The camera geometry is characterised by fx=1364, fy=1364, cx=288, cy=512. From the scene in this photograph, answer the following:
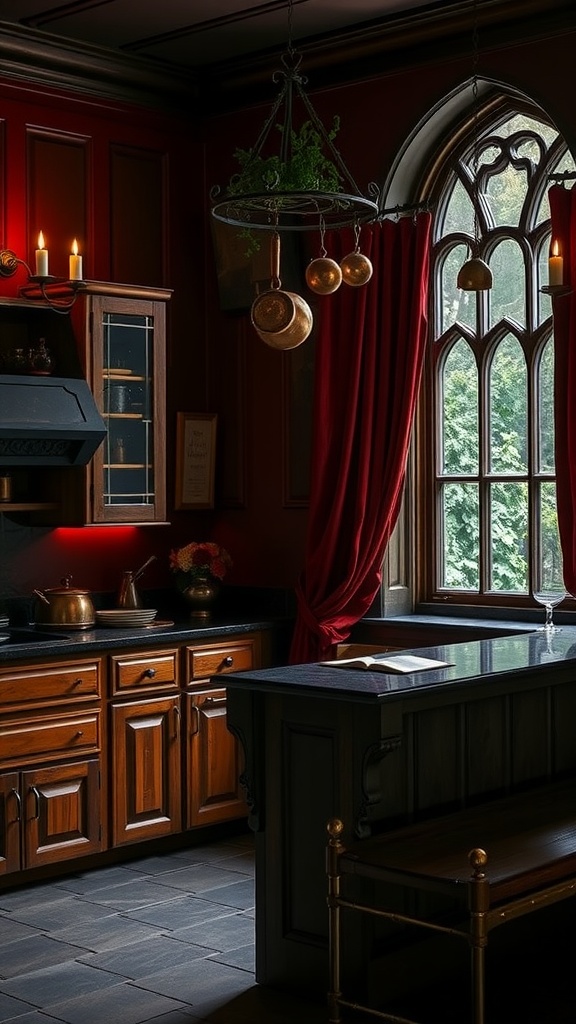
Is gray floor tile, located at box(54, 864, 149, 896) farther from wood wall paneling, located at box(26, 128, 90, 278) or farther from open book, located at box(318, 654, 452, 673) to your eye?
wood wall paneling, located at box(26, 128, 90, 278)

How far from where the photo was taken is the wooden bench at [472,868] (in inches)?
138

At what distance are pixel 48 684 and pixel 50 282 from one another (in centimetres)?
170

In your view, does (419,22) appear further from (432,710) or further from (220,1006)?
(220,1006)

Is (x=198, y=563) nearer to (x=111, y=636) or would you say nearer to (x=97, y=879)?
(x=111, y=636)

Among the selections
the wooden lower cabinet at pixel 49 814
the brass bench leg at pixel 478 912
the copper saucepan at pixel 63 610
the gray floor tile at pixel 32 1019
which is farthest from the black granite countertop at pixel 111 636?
the brass bench leg at pixel 478 912

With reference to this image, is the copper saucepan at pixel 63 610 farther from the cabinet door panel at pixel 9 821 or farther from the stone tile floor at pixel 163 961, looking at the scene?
the stone tile floor at pixel 163 961

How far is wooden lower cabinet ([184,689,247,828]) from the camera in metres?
6.03

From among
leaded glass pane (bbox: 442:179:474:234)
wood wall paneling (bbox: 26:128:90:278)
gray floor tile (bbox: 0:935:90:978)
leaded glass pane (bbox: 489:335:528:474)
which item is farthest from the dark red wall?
gray floor tile (bbox: 0:935:90:978)

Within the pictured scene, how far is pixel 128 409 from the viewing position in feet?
20.6

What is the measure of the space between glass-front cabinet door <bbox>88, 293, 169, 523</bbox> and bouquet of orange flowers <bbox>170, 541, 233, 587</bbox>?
24 cm

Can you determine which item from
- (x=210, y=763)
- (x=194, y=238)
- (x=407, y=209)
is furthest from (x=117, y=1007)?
(x=194, y=238)

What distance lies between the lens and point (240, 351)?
683 centimetres

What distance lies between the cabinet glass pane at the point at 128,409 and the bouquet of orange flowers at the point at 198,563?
34 cm

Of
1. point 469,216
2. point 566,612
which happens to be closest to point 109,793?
point 566,612
